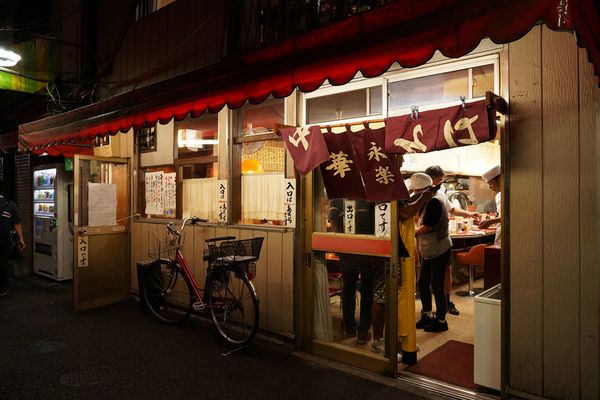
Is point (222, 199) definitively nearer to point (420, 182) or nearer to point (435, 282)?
point (420, 182)

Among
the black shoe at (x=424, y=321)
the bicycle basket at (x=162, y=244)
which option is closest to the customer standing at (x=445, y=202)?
the black shoe at (x=424, y=321)

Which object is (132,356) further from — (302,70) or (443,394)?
(302,70)

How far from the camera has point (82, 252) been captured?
8.68m

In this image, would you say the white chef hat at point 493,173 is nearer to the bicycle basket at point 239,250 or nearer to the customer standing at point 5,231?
the bicycle basket at point 239,250

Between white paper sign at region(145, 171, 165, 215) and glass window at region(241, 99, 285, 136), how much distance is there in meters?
2.62

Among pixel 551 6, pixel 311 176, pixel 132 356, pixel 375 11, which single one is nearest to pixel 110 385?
pixel 132 356

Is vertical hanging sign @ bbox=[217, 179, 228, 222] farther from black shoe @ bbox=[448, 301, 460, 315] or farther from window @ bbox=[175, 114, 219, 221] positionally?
black shoe @ bbox=[448, 301, 460, 315]

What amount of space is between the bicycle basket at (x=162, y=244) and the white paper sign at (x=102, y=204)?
92 centimetres

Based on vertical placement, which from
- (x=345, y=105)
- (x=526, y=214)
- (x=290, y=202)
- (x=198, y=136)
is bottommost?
(x=526, y=214)

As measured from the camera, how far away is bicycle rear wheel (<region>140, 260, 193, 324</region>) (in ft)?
25.7

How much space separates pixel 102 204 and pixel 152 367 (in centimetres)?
433

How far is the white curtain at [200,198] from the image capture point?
8016 millimetres

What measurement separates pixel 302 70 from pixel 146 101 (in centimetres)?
329

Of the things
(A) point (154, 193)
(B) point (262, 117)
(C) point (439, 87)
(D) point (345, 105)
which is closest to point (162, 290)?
(A) point (154, 193)
